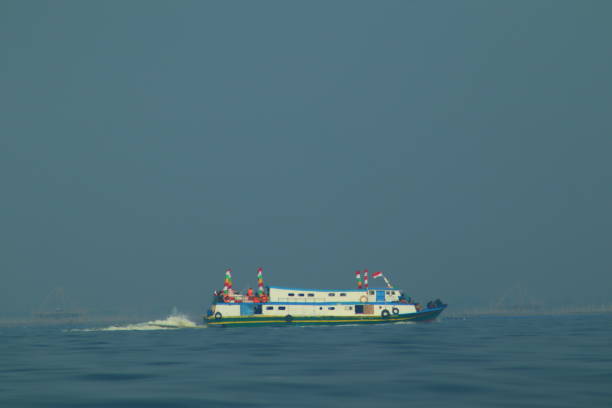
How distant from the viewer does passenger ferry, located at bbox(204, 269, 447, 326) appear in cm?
10438

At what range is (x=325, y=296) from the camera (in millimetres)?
106375

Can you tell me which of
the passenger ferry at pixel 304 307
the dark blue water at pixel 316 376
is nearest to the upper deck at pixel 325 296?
the passenger ferry at pixel 304 307

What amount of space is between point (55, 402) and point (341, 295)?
78.8 metres

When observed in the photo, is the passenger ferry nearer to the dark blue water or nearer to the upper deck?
the upper deck

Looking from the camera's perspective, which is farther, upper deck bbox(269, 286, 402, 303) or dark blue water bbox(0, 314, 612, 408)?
upper deck bbox(269, 286, 402, 303)

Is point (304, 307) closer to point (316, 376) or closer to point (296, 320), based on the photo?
point (296, 320)

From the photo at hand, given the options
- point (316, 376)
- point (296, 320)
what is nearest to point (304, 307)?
point (296, 320)

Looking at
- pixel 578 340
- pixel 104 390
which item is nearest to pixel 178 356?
pixel 104 390

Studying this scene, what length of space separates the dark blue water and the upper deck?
43368 millimetres

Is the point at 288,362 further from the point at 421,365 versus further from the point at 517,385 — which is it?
the point at 517,385

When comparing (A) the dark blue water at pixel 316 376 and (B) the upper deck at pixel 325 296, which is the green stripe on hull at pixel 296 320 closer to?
(B) the upper deck at pixel 325 296

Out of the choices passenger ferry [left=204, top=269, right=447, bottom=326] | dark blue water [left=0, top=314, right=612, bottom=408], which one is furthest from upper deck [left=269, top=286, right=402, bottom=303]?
dark blue water [left=0, top=314, right=612, bottom=408]

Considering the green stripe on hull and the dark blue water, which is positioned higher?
the green stripe on hull

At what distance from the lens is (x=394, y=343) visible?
211ft
